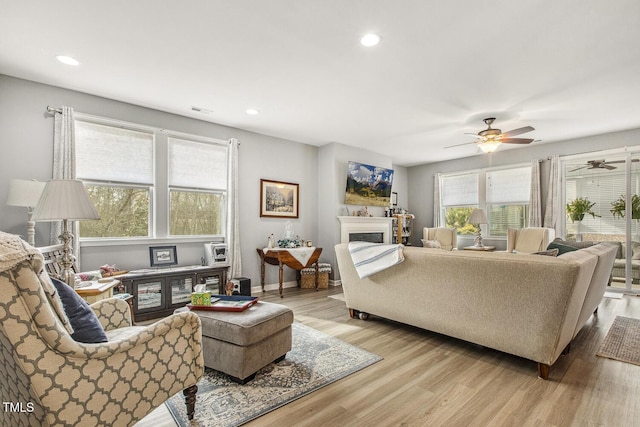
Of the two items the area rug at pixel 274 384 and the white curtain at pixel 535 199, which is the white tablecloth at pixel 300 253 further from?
the white curtain at pixel 535 199

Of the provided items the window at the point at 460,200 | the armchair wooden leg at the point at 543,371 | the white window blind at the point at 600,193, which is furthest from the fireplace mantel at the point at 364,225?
the armchair wooden leg at the point at 543,371

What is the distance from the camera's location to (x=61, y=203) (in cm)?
204

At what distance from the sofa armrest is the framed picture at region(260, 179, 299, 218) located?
3177 mm

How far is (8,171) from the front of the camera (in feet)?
10.1

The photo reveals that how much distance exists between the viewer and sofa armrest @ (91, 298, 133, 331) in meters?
1.83

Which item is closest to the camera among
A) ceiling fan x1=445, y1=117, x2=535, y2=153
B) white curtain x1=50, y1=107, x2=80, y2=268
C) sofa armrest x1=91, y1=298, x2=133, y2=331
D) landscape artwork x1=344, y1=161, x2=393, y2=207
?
sofa armrest x1=91, y1=298, x2=133, y2=331

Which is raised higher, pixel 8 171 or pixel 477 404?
pixel 8 171

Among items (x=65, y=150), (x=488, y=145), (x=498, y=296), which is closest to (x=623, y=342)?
(x=498, y=296)

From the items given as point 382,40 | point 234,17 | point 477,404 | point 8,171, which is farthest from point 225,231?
A: point 477,404

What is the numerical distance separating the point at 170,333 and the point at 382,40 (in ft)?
8.26

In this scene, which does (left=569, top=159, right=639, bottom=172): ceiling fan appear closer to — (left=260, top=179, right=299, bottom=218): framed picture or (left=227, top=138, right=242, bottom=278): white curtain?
(left=260, top=179, right=299, bottom=218): framed picture

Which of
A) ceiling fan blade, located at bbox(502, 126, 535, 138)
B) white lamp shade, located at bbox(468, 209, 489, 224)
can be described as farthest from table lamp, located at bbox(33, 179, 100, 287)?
white lamp shade, located at bbox(468, 209, 489, 224)

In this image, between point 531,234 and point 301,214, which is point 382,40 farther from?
point 531,234

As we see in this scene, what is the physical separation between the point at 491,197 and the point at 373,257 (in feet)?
15.4
